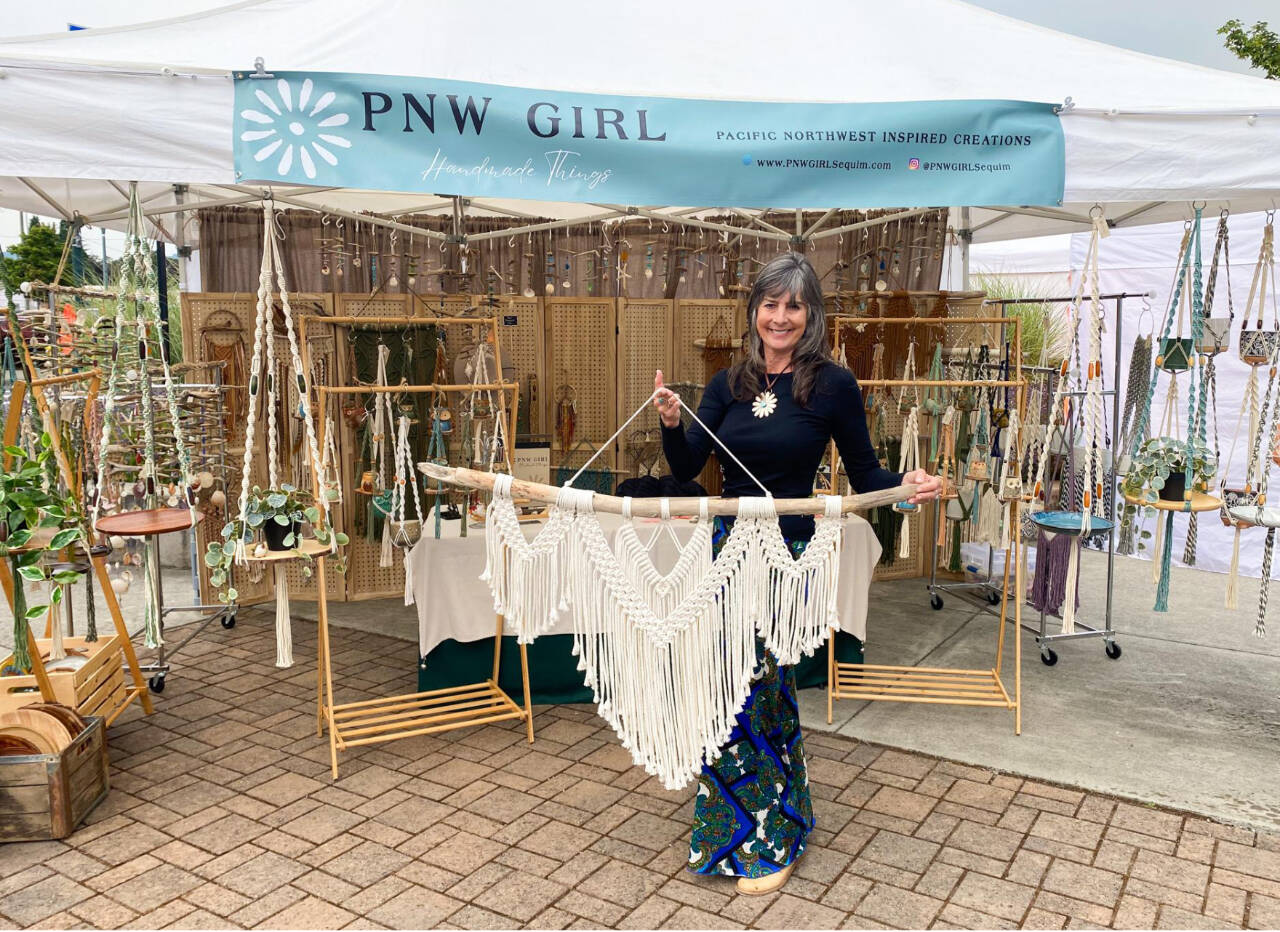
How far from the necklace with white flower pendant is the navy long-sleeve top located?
10 millimetres

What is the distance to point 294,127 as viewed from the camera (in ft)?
8.26

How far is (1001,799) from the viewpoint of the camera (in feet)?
10.4

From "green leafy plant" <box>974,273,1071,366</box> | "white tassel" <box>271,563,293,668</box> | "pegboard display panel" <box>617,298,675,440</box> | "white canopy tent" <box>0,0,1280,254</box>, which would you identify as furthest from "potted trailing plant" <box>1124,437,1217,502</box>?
"green leafy plant" <box>974,273,1071,366</box>

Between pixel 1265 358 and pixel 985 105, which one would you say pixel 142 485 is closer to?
pixel 985 105

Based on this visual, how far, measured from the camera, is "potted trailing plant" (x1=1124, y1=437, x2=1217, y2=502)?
3449 mm

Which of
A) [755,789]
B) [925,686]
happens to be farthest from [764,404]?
[925,686]

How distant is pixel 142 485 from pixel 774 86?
9.23 feet

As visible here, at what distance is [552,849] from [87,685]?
5.78ft

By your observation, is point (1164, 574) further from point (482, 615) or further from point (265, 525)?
point (265, 525)

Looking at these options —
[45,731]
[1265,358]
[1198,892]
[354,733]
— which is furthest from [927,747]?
[45,731]

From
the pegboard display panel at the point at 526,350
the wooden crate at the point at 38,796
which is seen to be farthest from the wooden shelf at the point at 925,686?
the wooden crate at the point at 38,796

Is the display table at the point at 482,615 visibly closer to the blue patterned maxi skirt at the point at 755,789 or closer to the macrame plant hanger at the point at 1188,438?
the macrame plant hanger at the point at 1188,438

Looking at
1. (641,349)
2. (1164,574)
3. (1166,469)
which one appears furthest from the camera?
(641,349)

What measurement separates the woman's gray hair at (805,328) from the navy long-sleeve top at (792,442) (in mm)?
31
